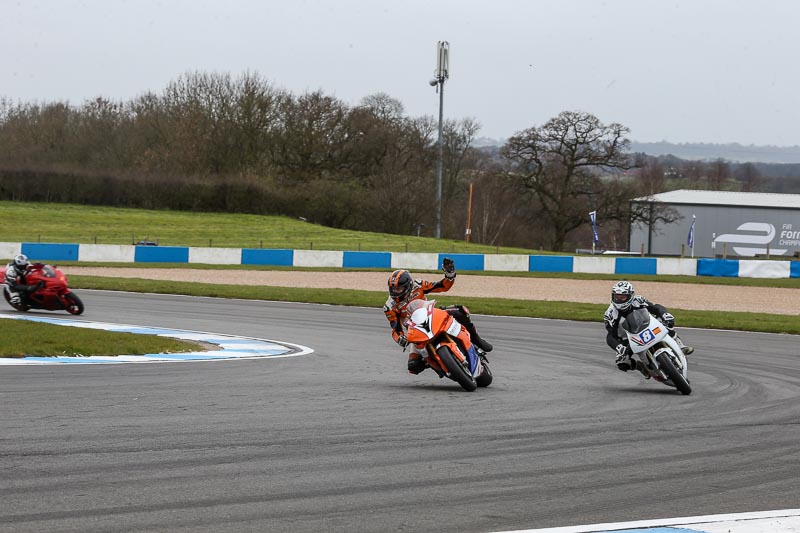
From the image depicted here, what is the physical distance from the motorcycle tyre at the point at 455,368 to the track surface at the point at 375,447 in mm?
131

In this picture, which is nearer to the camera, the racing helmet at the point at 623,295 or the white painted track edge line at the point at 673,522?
the white painted track edge line at the point at 673,522

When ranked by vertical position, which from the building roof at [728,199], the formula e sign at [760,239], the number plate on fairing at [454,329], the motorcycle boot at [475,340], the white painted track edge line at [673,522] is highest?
the building roof at [728,199]

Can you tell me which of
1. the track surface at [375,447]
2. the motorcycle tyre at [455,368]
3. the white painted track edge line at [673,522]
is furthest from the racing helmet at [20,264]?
the white painted track edge line at [673,522]

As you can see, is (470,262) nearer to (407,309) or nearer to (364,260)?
(364,260)

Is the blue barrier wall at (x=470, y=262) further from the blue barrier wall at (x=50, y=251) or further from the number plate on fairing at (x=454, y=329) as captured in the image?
the number plate on fairing at (x=454, y=329)

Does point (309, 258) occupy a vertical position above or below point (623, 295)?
below

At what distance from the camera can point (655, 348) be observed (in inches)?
452

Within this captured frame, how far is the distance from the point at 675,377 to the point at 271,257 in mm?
31843

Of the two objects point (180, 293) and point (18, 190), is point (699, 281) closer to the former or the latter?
point (180, 293)

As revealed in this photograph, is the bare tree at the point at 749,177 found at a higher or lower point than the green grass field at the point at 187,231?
higher

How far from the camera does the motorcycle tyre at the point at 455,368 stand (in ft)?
35.6

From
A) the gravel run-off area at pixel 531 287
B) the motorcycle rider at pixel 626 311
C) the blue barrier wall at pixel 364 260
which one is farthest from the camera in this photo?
the blue barrier wall at pixel 364 260

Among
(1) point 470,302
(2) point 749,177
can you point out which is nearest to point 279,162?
(1) point 470,302

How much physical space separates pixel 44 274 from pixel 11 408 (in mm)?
12486
